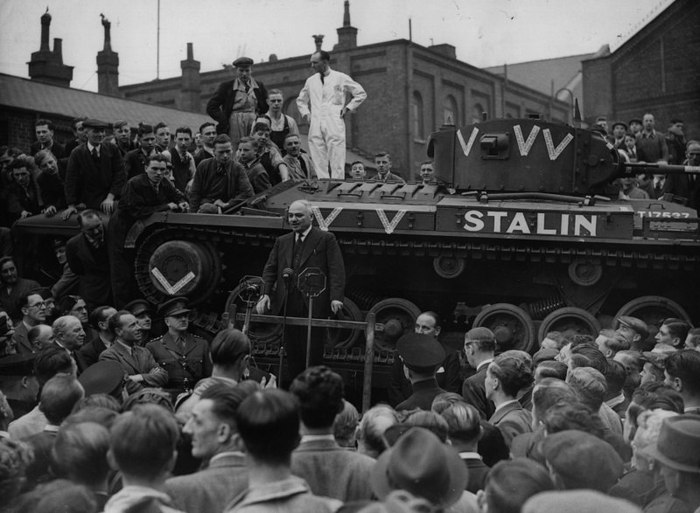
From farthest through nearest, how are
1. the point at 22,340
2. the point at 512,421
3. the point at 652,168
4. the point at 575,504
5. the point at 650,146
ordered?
the point at 650,146 → the point at 652,168 → the point at 22,340 → the point at 512,421 → the point at 575,504

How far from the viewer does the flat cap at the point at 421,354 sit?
678 cm

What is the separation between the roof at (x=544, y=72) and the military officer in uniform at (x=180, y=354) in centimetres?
4565

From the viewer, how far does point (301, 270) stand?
32.1 feet

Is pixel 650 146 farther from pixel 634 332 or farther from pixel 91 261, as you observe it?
pixel 91 261

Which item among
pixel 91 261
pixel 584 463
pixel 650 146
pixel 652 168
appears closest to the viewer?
pixel 584 463

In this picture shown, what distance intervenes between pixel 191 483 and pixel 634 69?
3108 cm

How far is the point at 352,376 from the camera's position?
11.7 meters

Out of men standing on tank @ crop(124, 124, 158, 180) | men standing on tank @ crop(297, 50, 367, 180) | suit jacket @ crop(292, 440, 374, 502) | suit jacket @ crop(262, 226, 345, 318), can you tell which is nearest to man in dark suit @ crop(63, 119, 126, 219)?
men standing on tank @ crop(124, 124, 158, 180)

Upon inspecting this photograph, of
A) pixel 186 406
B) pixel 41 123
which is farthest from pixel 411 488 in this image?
pixel 41 123

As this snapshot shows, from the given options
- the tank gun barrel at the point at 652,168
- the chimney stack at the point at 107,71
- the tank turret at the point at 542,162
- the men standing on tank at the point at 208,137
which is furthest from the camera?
the chimney stack at the point at 107,71

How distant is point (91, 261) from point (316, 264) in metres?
3.68

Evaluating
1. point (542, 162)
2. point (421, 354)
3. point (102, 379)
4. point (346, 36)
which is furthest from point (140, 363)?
point (346, 36)

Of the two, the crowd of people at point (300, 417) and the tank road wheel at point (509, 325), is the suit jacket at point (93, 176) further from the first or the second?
the tank road wheel at point (509, 325)

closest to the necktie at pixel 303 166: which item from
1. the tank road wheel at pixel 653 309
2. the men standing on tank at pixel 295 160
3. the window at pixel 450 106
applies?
the men standing on tank at pixel 295 160
